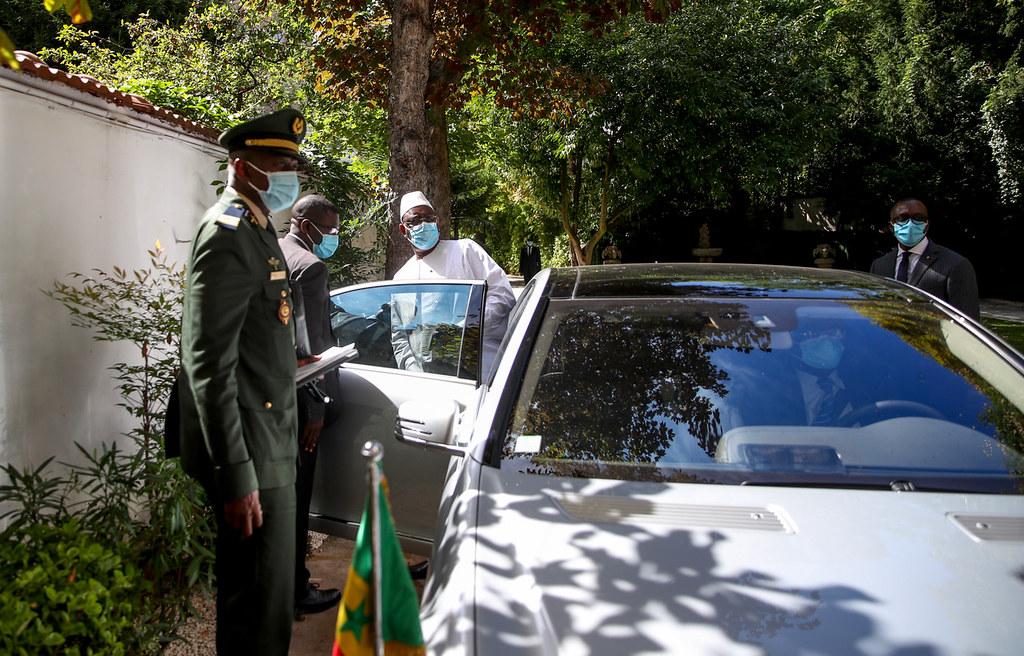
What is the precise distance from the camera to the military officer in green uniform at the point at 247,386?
2.49 metres

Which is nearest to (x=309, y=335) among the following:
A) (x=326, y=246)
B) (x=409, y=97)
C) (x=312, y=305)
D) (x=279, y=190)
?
(x=312, y=305)

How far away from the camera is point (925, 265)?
5.23m

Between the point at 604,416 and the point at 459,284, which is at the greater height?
the point at 459,284

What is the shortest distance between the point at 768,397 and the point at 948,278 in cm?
288

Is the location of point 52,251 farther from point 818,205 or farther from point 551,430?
point 818,205

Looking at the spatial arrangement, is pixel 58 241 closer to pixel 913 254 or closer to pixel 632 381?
pixel 632 381

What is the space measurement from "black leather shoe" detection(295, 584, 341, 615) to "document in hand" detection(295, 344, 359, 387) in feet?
4.46

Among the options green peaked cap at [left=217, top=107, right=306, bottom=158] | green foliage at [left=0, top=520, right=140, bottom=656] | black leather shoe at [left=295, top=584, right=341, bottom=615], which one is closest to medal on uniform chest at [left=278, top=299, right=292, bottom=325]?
green peaked cap at [left=217, top=107, right=306, bottom=158]

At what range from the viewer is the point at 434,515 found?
3.88 meters

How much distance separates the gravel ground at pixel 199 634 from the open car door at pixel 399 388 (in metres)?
0.61

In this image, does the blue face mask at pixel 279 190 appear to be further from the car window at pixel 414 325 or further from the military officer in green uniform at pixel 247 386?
the car window at pixel 414 325

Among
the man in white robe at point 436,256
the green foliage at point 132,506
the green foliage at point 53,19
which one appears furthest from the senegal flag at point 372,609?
the green foliage at point 53,19

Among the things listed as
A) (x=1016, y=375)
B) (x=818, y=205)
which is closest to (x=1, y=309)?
(x=1016, y=375)

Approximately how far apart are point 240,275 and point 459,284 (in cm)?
175
